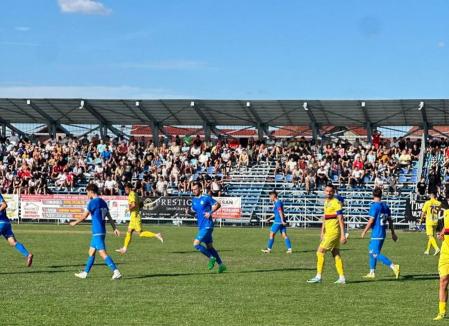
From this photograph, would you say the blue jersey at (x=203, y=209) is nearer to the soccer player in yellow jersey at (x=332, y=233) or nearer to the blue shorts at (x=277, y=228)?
the soccer player in yellow jersey at (x=332, y=233)

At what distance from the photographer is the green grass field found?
13.6 meters

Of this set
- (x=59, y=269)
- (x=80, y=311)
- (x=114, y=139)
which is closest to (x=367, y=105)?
(x=114, y=139)

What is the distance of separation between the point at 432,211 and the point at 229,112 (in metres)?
24.9

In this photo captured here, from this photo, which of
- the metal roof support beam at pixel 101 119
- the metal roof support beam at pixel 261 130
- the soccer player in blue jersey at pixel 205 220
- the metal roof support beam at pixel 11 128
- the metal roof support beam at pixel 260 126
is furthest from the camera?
the metal roof support beam at pixel 11 128

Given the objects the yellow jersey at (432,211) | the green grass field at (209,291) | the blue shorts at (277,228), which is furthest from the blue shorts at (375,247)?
the yellow jersey at (432,211)

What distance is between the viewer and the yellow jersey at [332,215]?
18938mm

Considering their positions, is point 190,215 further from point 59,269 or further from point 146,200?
point 59,269

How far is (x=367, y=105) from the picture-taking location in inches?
1984

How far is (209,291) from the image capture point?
17094mm

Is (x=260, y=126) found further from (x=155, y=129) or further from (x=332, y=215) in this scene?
(x=332, y=215)

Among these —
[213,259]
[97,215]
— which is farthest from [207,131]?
[97,215]

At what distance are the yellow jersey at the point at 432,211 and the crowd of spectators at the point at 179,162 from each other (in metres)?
17.4

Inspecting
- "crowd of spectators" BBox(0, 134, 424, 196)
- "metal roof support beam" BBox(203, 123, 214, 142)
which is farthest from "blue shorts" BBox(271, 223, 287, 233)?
"metal roof support beam" BBox(203, 123, 214, 142)

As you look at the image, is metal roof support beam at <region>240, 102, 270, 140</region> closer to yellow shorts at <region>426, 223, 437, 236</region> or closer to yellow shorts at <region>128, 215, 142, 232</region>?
yellow shorts at <region>426, 223, 437, 236</region>
